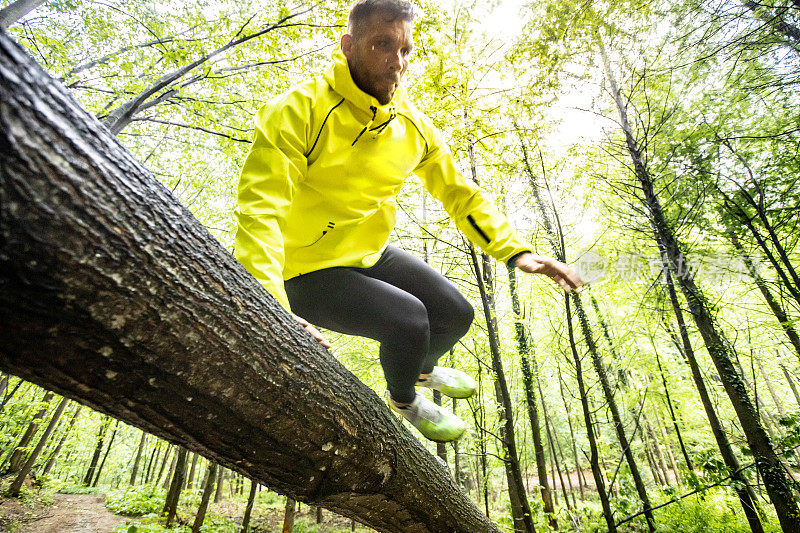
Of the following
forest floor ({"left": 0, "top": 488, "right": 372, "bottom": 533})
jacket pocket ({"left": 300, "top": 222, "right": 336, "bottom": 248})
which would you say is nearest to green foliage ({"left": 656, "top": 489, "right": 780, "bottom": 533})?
jacket pocket ({"left": 300, "top": 222, "right": 336, "bottom": 248})

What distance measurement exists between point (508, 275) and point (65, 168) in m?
7.71

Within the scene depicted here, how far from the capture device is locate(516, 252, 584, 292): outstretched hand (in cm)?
170

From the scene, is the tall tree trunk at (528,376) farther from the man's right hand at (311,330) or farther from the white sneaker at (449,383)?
the man's right hand at (311,330)

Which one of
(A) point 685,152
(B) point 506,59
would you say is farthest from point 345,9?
(A) point 685,152

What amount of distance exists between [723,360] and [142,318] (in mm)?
7355

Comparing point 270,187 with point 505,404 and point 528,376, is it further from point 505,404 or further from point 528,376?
point 528,376

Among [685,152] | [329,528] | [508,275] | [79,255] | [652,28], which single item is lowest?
[329,528]

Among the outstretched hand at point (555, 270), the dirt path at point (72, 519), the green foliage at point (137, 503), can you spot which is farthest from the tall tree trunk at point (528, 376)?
the green foliage at point (137, 503)

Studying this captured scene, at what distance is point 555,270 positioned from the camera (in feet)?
5.71

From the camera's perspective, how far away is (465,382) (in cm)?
251

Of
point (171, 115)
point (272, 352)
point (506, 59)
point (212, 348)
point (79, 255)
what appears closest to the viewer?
point (79, 255)

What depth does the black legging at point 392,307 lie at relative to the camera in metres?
1.71

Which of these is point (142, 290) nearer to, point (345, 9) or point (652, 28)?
point (345, 9)

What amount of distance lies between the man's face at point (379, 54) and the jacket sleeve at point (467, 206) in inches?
23.0
